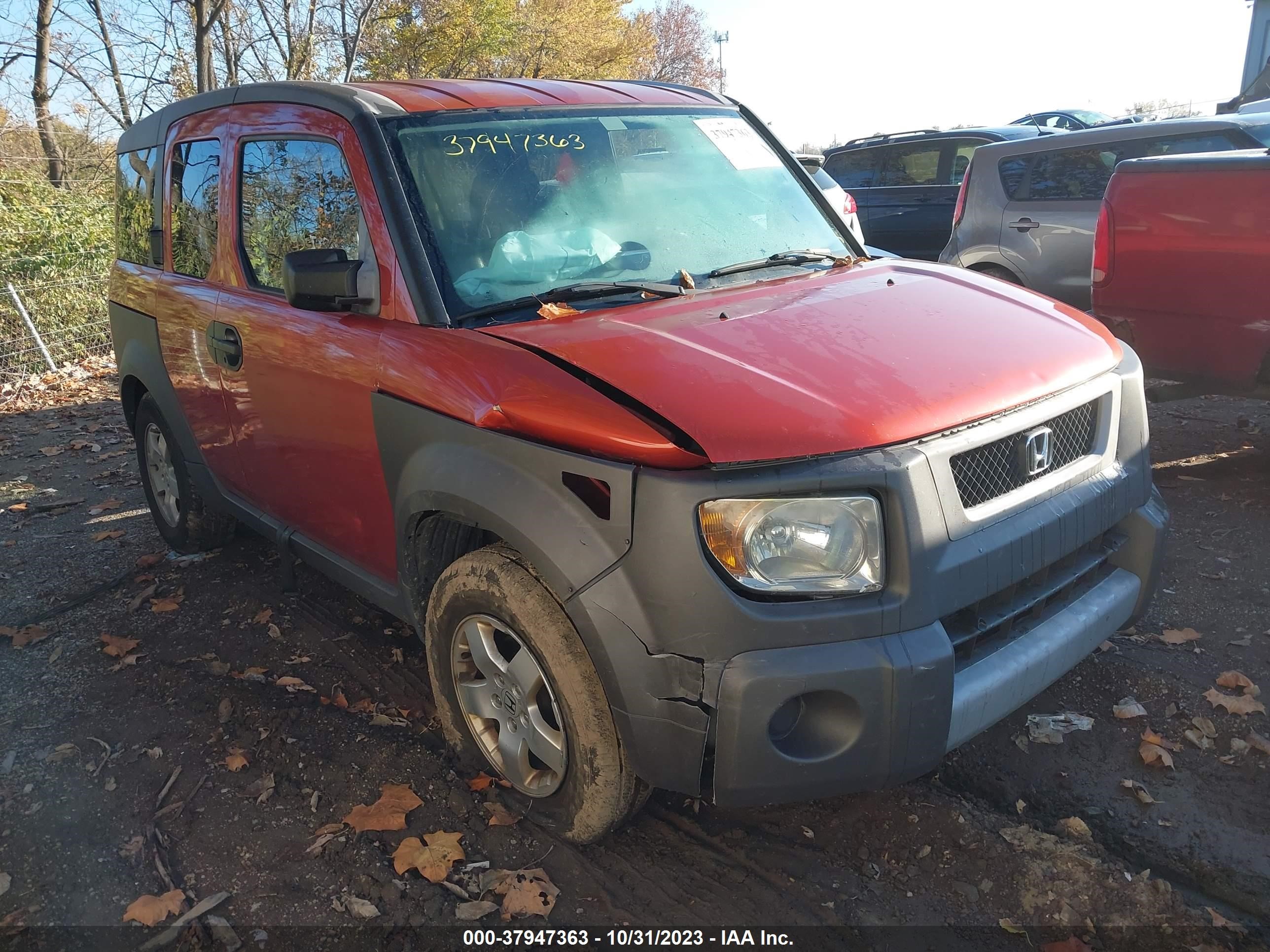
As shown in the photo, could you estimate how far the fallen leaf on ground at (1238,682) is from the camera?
318cm

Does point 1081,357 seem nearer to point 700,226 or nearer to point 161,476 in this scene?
point 700,226

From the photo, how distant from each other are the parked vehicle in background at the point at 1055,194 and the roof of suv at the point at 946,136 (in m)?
2.24

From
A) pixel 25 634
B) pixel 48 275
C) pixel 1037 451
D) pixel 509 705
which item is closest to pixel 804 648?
pixel 1037 451

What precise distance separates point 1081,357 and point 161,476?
4.33 metres

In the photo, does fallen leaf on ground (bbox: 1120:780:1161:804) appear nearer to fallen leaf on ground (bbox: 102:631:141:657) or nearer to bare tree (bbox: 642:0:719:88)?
fallen leaf on ground (bbox: 102:631:141:657)

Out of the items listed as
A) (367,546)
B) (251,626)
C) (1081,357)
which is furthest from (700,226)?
(251,626)

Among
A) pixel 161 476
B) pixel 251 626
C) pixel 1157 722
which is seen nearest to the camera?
pixel 1157 722

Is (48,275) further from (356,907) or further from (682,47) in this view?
(682,47)

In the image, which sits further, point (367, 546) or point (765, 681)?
point (367, 546)

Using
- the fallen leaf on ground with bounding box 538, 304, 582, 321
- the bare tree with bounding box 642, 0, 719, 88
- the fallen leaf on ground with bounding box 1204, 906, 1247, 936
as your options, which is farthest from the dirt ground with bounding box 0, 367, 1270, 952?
the bare tree with bounding box 642, 0, 719, 88

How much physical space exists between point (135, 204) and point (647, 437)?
3828mm

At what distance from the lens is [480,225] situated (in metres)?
2.89

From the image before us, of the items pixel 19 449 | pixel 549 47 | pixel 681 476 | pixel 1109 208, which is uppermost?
pixel 549 47

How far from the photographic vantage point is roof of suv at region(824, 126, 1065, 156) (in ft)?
32.2
